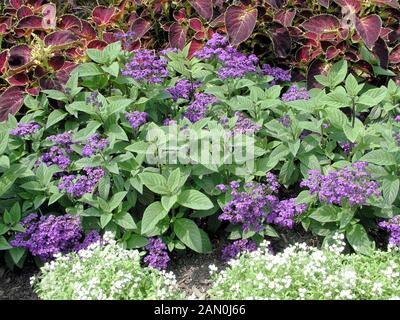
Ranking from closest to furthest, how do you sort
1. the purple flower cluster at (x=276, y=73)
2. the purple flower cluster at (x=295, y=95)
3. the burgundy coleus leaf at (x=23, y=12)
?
the purple flower cluster at (x=295, y=95) < the purple flower cluster at (x=276, y=73) < the burgundy coleus leaf at (x=23, y=12)

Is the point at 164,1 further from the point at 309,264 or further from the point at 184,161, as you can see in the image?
the point at 309,264

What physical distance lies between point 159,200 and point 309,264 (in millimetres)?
1077

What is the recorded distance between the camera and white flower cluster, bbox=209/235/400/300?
2993mm

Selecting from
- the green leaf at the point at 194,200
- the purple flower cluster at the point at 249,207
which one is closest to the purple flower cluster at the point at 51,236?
the green leaf at the point at 194,200

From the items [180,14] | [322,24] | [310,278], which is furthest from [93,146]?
[322,24]

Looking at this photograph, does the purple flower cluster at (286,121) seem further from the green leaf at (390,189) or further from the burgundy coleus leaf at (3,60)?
the burgundy coleus leaf at (3,60)

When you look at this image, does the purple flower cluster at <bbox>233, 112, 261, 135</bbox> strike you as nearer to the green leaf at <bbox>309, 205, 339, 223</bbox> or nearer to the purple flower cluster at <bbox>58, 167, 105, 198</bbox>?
the green leaf at <bbox>309, 205, 339, 223</bbox>

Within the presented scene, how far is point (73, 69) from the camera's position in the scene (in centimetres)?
423

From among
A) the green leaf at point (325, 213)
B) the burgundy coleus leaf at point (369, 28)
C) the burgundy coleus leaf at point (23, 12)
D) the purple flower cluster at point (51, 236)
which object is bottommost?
the purple flower cluster at point (51, 236)

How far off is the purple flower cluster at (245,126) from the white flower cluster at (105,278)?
3.06 ft

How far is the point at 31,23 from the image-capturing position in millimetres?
4570

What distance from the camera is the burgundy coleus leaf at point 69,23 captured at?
464cm

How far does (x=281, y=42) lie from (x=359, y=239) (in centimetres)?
168

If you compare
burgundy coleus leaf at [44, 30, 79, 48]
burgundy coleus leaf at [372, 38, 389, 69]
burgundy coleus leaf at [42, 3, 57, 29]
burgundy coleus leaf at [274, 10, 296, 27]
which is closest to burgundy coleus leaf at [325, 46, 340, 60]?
burgundy coleus leaf at [372, 38, 389, 69]
